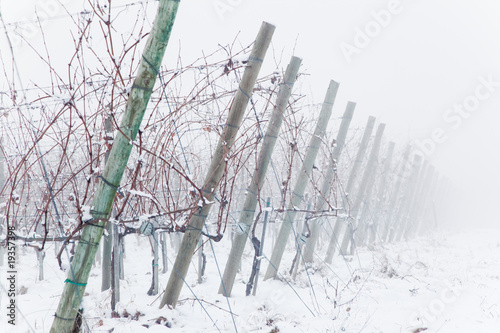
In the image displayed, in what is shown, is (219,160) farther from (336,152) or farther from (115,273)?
(336,152)

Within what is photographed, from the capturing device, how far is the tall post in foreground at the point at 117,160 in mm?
2244

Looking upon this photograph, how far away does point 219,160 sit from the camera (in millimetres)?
3549

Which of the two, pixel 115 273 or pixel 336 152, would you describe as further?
pixel 336 152

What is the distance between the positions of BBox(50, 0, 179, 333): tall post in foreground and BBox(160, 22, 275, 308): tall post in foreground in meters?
1.24

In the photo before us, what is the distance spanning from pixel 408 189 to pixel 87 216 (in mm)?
17487

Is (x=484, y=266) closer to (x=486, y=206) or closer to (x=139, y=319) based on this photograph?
(x=139, y=319)

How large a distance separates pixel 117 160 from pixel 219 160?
1362mm

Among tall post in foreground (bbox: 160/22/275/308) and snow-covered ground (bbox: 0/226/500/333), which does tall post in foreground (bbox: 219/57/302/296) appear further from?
tall post in foreground (bbox: 160/22/275/308)

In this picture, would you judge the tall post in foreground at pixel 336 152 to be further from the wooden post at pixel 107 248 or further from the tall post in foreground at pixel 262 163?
the wooden post at pixel 107 248

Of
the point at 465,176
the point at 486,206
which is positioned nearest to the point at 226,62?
the point at 486,206

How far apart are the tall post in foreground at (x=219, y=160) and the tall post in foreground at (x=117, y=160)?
4.08 ft

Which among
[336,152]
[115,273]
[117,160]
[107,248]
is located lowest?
[115,273]

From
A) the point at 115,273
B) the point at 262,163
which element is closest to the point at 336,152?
the point at 262,163

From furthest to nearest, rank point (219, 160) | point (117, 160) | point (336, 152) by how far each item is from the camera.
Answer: point (336, 152) < point (219, 160) < point (117, 160)
